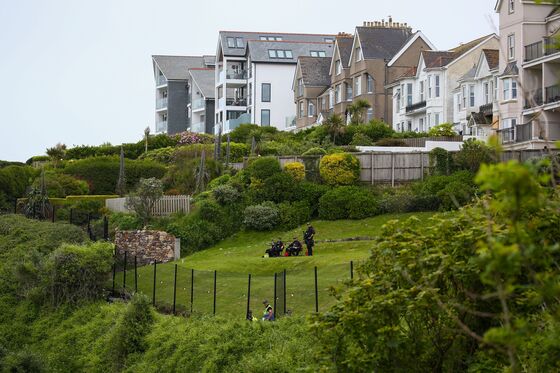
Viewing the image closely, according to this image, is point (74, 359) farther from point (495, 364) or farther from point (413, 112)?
point (413, 112)

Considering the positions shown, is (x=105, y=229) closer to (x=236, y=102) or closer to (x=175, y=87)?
(x=236, y=102)

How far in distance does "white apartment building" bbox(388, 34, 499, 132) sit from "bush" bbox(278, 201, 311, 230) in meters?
19.4

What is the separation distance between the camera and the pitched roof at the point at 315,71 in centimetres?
8988

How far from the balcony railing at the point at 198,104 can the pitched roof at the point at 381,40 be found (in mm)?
32694

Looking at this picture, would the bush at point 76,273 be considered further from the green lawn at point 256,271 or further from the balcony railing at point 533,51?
the balcony railing at point 533,51

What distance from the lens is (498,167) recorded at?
7902mm

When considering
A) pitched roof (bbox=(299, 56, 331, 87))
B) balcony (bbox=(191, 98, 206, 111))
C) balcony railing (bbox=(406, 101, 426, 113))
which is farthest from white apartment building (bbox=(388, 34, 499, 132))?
balcony (bbox=(191, 98, 206, 111))

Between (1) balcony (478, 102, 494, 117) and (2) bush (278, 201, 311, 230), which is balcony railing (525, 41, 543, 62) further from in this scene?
(2) bush (278, 201, 311, 230)

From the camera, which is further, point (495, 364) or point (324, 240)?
point (324, 240)

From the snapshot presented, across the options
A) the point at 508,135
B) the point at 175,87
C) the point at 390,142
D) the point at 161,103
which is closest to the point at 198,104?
the point at 175,87

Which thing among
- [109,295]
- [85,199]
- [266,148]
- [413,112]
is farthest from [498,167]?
[413,112]

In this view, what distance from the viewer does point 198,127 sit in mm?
111375

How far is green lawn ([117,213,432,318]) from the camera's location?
104 feet

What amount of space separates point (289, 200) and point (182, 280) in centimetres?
1502
